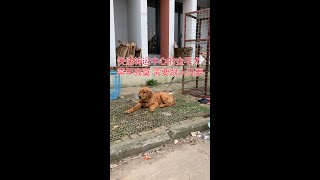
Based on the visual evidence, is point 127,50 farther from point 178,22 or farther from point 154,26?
point 178,22

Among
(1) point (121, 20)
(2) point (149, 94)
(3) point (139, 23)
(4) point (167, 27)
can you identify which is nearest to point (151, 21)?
(4) point (167, 27)

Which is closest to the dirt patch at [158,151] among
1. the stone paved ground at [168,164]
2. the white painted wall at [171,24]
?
the stone paved ground at [168,164]

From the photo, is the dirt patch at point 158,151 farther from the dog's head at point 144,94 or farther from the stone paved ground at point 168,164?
the dog's head at point 144,94

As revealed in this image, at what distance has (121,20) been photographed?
801 centimetres

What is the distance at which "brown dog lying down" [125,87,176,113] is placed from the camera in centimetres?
408

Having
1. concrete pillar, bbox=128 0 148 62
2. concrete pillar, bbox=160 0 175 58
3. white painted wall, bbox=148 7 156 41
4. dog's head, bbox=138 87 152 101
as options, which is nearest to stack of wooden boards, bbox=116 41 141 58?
concrete pillar, bbox=128 0 148 62

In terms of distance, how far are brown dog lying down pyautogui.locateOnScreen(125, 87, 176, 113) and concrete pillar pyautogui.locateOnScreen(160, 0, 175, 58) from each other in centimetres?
398

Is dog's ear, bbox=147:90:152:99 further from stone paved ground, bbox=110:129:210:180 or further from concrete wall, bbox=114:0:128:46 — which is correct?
concrete wall, bbox=114:0:128:46

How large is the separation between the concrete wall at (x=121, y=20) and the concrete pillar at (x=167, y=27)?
145 cm

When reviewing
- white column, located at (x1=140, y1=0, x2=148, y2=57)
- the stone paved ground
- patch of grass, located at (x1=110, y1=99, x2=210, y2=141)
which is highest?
white column, located at (x1=140, y1=0, x2=148, y2=57)

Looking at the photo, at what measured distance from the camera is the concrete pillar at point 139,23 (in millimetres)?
6988
